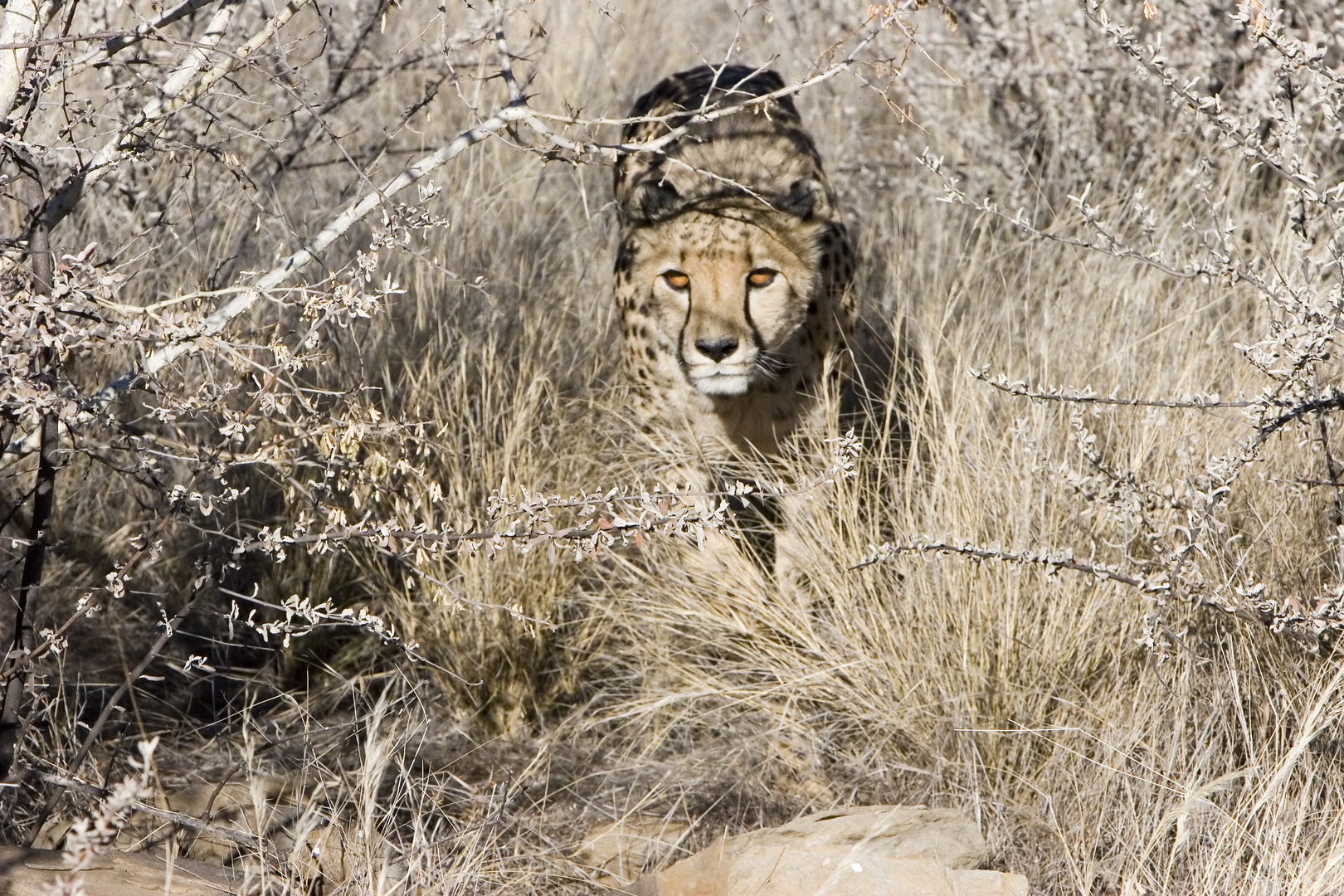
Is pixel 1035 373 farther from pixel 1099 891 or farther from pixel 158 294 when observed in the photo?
pixel 158 294

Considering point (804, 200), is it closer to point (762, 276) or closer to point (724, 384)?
point (762, 276)

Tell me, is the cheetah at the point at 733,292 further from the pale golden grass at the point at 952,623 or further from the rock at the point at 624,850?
the rock at the point at 624,850

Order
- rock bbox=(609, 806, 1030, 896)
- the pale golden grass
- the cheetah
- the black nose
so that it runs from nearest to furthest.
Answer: rock bbox=(609, 806, 1030, 896) → the pale golden grass → the black nose → the cheetah

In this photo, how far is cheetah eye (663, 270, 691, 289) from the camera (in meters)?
3.93

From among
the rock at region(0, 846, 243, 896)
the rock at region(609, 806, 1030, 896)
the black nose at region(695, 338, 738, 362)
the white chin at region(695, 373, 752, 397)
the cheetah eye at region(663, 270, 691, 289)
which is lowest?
the rock at region(609, 806, 1030, 896)

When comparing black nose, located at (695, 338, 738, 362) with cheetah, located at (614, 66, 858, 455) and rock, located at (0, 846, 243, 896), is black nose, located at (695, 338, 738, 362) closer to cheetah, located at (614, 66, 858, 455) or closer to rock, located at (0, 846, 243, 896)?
cheetah, located at (614, 66, 858, 455)

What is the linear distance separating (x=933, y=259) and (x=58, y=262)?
9.92 ft

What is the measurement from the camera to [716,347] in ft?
12.1

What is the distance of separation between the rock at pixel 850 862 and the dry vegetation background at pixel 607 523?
0.16 meters

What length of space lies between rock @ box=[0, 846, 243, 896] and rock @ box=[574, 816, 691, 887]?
0.73 meters

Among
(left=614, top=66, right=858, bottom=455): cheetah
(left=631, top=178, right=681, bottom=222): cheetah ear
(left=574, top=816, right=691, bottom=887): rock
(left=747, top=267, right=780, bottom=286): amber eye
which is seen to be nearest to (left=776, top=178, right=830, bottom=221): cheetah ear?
(left=614, top=66, right=858, bottom=455): cheetah

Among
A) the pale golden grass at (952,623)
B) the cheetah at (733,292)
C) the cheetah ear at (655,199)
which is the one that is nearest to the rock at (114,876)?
the pale golden grass at (952,623)

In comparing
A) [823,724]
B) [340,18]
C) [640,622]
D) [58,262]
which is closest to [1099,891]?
[823,724]

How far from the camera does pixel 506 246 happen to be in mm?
4363
